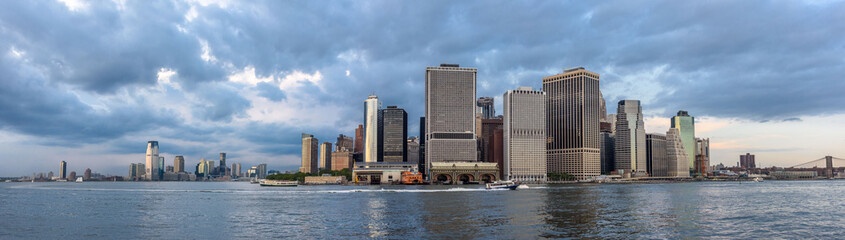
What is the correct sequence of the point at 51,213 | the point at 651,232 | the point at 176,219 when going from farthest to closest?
the point at 51,213, the point at 176,219, the point at 651,232

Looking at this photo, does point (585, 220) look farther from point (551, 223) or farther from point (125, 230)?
point (125, 230)

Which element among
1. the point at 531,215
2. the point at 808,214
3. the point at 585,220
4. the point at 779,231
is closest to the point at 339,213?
the point at 531,215

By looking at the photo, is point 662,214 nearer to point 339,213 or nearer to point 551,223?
point 551,223

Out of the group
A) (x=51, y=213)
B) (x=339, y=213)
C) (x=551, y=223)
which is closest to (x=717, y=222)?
(x=551, y=223)

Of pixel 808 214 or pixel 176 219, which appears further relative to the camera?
pixel 808 214

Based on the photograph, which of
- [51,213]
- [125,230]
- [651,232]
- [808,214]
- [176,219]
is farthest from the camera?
[51,213]

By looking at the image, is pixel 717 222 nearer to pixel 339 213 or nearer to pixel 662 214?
pixel 662 214

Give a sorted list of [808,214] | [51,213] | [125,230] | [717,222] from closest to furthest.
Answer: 1. [125,230]
2. [717,222]
3. [808,214]
4. [51,213]

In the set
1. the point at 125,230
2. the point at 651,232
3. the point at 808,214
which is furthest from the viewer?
the point at 808,214

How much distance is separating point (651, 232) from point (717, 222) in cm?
1826

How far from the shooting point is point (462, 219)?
271 feet

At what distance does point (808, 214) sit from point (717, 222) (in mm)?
26201

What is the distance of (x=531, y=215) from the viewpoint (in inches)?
3499

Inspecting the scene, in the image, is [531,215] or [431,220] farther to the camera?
[531,215]
